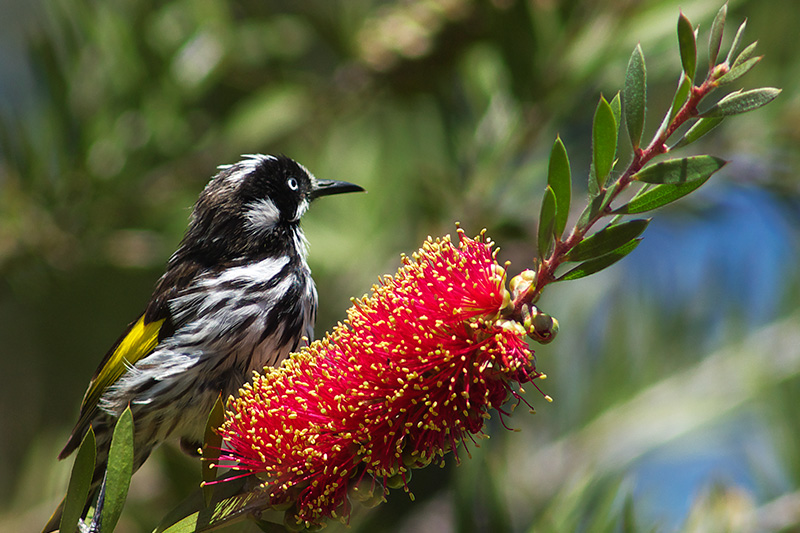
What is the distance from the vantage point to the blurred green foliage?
3.11m

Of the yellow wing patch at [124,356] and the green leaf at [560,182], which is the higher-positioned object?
the green leaf at [560,182]

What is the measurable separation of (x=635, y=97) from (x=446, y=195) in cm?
191

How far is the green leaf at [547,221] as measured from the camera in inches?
54.5

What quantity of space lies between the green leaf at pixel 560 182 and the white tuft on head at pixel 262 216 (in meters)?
1.87

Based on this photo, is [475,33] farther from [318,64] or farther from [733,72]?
[733,72]

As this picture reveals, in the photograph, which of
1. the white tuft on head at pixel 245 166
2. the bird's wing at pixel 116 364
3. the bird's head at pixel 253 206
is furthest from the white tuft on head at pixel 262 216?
the bird's wing at pixel 116 364

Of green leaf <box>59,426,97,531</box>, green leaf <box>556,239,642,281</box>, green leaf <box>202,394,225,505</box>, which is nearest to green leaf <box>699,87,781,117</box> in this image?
green leaf <box>556,239,642,281</box>

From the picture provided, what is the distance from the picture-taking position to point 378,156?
4.02 meters

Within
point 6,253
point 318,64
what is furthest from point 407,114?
point 6,253

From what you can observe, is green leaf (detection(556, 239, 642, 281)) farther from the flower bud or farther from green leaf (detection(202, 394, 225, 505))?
green leaf (detection(202, 394, 225, 505))

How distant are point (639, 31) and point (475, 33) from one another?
2.62ft

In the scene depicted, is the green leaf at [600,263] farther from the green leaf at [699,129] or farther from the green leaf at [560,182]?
the green leaf at [699,129]

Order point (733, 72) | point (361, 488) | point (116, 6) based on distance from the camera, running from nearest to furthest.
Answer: point (733, 72) → point (361, 488) → point (116, 6)

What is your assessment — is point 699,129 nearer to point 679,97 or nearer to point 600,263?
point 679,97
